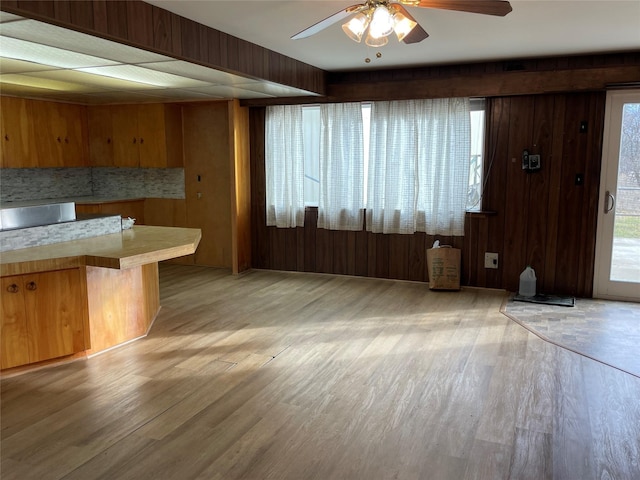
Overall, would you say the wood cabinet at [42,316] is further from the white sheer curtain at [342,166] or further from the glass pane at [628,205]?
the glass pane at [628,205]

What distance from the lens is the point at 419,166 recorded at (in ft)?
18.3

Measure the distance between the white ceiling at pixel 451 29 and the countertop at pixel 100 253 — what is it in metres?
1.53

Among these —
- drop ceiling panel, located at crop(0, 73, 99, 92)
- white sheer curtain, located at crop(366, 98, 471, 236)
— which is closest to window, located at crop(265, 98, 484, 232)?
white sheer curtain, located at crop(366, 98, 471, 236)

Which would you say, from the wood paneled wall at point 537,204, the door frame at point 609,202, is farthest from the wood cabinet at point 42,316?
the door frame at point 609,202

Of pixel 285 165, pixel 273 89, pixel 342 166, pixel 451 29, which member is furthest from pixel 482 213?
pixel 273 89

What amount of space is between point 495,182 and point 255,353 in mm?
3095

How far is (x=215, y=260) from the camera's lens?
673 centimetres

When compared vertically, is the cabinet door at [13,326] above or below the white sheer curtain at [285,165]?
below

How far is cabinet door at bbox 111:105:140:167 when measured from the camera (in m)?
6.57

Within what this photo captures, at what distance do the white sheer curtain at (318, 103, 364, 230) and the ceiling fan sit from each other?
2689 mm

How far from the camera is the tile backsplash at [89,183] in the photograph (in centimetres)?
636

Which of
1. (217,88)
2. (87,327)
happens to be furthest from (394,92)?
(87,327)

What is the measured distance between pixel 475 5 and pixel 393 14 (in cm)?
43

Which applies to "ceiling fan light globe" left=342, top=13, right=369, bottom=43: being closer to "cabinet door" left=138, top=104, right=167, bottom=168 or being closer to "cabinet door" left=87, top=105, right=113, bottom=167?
"cabinet door" left=138, top=104, right=167, bottom=168
